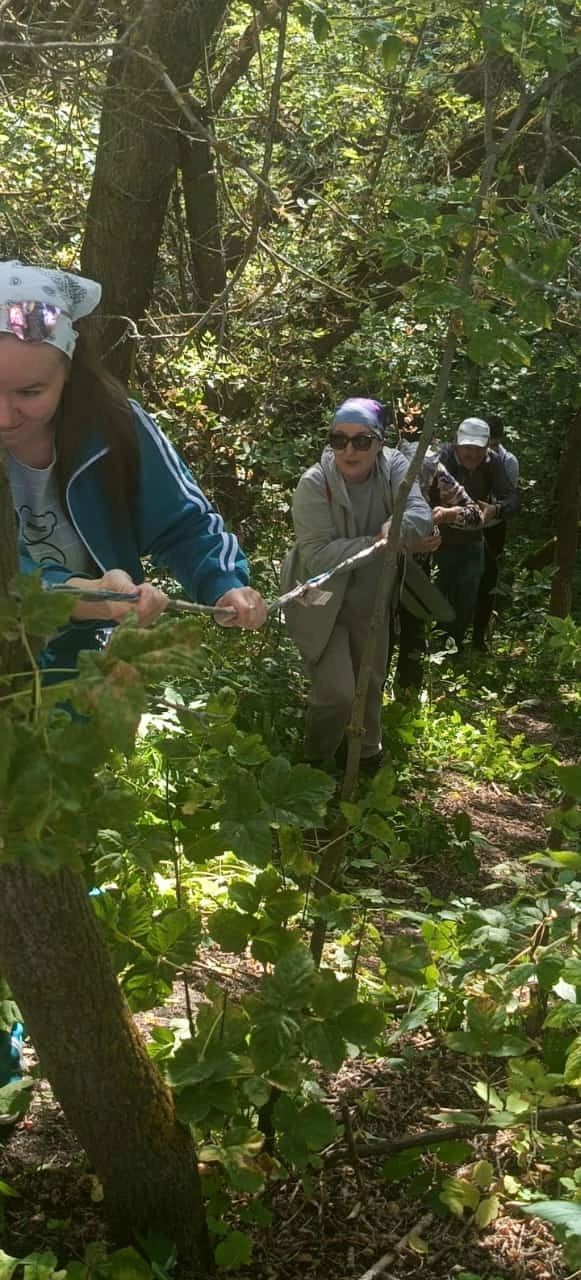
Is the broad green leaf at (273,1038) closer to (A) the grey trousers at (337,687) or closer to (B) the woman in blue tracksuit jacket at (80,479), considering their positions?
(B) the woman in blue tracksuit jacket at (80,479)

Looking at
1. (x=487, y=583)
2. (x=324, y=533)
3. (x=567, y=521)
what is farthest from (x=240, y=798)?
(x=567, y=521)

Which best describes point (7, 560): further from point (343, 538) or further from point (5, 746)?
point (343, 538)

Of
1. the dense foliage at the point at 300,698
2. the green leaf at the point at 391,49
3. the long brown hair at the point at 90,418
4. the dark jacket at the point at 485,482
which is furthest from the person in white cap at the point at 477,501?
the long brown hair at the point at 90,418

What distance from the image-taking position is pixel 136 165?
5.38 m

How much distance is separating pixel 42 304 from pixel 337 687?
10.4 ft

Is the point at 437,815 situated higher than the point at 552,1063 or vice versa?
the point at 552,1063

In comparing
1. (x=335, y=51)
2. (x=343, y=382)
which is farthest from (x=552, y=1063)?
(x=335, y=51)

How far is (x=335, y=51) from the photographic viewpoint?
754cm

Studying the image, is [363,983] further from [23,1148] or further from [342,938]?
[23,1148]

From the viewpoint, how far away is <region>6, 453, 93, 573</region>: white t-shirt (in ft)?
7.95

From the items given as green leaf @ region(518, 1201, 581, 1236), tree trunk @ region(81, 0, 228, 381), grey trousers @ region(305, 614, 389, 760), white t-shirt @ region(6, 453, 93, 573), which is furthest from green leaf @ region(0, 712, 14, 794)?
tree trunk @ region(81, 0, 228, 381)

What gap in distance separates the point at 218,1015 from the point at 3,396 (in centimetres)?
116

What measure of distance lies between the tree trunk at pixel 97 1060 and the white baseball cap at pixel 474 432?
5.96 m

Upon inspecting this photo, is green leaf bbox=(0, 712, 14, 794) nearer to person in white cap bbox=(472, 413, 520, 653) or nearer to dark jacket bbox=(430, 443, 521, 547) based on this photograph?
dark jacket bbox=(430, 443, 521, 547)
